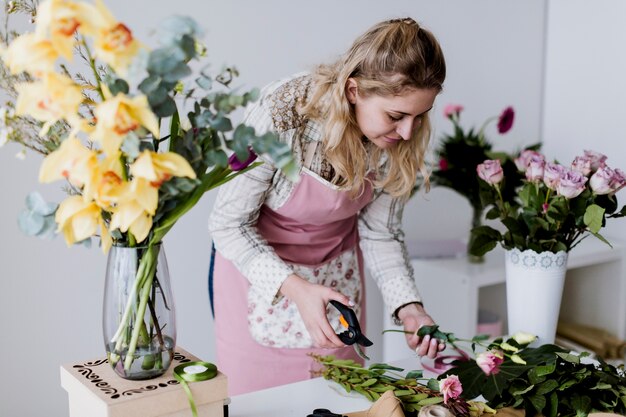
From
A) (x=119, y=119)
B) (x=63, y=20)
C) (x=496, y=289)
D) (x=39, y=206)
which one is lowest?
(x=496, y=289)

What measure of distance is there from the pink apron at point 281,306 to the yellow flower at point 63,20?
0.95 m

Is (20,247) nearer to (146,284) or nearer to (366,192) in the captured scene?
(366,192)

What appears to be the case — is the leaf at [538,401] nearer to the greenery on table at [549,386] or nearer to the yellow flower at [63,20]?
the greenery on table at [549,386]

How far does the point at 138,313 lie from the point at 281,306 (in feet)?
2.59

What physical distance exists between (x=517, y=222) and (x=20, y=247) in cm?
133

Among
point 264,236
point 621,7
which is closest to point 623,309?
point 621,7

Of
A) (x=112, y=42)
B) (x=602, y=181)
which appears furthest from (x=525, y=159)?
(x=112, y=42)

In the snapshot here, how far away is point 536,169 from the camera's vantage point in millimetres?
1556

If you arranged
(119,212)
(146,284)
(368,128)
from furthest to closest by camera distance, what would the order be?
(368,128), (146,284), (119,212)

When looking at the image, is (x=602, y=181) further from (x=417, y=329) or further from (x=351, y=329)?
(x=351, y=329)

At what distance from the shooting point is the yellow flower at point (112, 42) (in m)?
0.83

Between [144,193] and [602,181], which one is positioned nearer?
[144,193]

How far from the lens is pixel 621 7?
9.00 ft

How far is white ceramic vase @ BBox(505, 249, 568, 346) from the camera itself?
1576 millimetres
